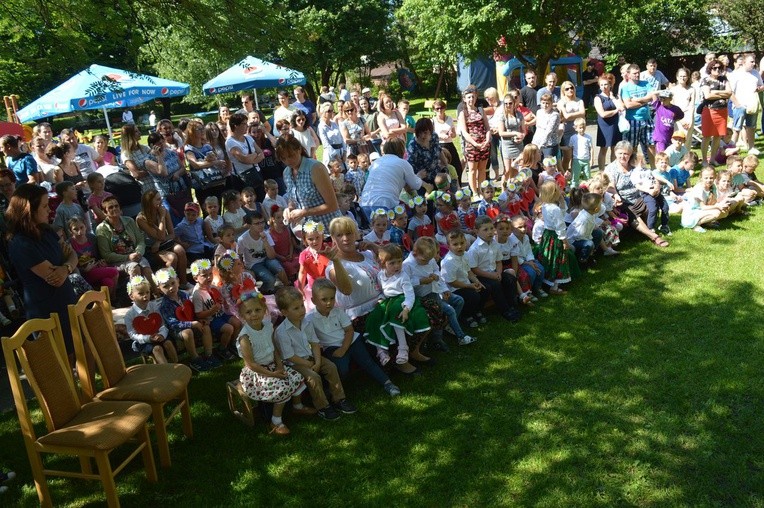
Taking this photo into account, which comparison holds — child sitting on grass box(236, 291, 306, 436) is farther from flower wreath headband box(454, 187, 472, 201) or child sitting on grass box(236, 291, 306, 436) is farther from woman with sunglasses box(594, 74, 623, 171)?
woman with sunglasses box(594, 74, 623, 171)

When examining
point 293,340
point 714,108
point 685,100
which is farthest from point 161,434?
point 685,100

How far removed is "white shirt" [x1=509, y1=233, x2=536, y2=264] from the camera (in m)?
6.53

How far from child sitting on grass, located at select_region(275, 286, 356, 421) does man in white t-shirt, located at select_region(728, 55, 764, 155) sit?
9.64 meters

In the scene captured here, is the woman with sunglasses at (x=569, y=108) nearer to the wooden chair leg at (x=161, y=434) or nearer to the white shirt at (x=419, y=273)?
the white shirt at (x=419, y=273)

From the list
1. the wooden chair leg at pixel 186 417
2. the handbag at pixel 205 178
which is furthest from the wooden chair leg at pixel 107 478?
the handbag at pixel 205 178

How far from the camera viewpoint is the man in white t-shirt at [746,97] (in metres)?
11.2

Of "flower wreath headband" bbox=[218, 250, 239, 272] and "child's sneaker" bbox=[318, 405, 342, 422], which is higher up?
"flower wreath headband" bbox=[218, 250, 239, 272]

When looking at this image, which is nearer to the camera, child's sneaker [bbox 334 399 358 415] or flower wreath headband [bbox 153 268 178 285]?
child's sneaker [bbox 334 399 358 415]

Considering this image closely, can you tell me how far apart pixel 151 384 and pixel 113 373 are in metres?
0.29

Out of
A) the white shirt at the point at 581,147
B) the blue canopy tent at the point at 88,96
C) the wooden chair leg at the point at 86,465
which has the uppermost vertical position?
the blue canopy tent at the point at 88,96

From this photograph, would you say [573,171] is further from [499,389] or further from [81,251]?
[81,251]

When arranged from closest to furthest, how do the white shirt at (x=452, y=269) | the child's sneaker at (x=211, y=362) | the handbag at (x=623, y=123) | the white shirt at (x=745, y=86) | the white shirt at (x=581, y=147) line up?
1. the child's sneaker at (x=211, y=362)
2. the white shirt at (x=452, y=269)
3. the white shirt at (x=581, y=147)
4. the handbag at (x=623, y=123)
5. the white shirt at (x=745, y=86)

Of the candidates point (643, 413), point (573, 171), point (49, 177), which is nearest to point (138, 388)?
point (643, 413)

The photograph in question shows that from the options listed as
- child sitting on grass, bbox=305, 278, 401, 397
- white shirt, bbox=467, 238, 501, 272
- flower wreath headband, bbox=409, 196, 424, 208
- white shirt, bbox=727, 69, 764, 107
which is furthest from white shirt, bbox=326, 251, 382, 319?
white shirt, bbox=727, 69, 764, 107
